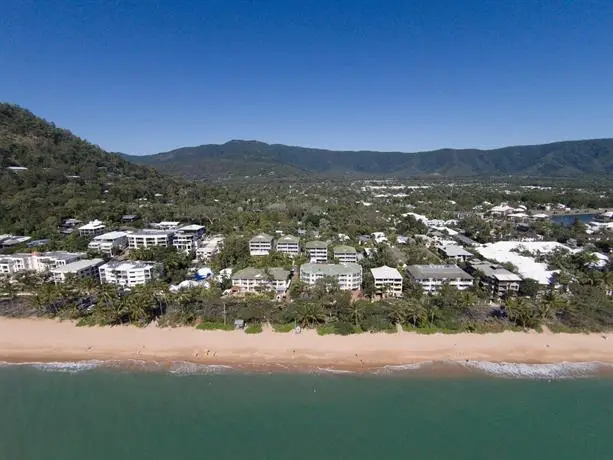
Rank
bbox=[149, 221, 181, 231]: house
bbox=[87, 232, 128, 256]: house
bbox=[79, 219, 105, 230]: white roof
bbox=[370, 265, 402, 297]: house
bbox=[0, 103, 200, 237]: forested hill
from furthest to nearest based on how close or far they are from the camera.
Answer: bbox=[149, 221, 181, 231]: house < bbox=[0, 103, 200, 237]: forested hill < bbox=[79, 219, 105, 230]: white roof < bbox=[87, 232, 128, 256]: house < bbox=[370, 265, 402, 297]: house

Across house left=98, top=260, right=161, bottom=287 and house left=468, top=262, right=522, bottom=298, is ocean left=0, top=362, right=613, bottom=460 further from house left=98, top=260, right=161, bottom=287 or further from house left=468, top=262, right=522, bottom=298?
house left=98, top=260, right=161, bottom=287

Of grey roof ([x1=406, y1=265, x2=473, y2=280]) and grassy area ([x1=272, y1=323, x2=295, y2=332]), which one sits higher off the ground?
grey roof ([x1=406, y1=265, x2=473, y2=280])

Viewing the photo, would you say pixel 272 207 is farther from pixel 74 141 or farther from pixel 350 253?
pixel 74 141

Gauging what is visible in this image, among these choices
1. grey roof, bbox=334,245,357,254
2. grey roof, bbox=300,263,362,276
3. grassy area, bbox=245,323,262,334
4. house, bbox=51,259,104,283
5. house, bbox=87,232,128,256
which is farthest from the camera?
house, bbox=87,232,128,256

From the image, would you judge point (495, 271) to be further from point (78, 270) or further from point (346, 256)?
point (78, 270)

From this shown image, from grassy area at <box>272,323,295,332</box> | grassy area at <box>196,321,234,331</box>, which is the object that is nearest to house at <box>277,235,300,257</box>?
grassy area at <box>272,323,295,332</box>

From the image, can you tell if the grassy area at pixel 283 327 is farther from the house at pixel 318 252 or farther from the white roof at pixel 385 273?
the house at pixel 318 252

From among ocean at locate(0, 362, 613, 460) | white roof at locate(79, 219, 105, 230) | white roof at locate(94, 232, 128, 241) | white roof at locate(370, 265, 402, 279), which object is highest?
white roof at locate(79, 219, 105, 230)
